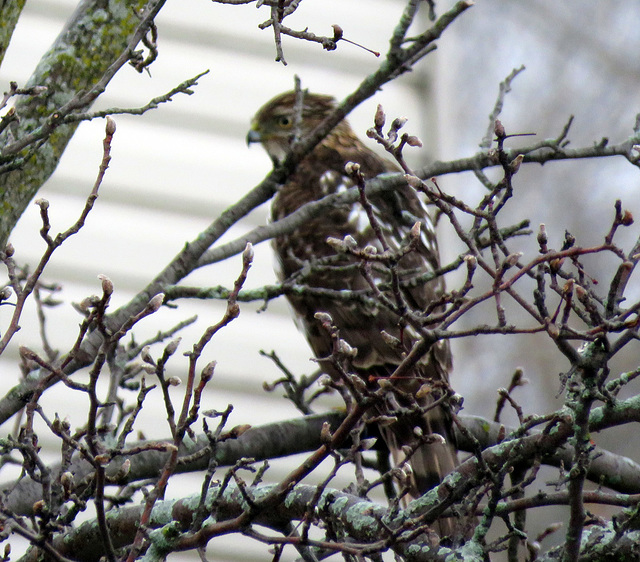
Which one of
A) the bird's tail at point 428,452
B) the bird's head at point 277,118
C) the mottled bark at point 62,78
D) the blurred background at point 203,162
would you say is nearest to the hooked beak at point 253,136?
the bird's head at point 277,118

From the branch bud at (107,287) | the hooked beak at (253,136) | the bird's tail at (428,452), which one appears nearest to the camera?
the branch bud at (107,287)

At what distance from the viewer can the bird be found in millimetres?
3807

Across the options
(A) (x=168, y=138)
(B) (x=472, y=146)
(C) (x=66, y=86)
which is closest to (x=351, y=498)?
(C) (x=66, y=86)

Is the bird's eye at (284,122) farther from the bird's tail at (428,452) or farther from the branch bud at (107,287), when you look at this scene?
the branch bud at (107,287)

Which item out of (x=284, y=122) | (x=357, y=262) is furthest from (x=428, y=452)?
(x=284, y=122)

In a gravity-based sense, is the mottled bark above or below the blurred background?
below

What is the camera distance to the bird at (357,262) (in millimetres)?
3807

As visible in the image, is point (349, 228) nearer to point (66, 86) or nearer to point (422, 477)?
point (422, 477)

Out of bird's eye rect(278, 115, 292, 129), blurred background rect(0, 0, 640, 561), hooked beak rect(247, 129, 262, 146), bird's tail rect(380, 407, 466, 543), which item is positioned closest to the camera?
bird's tail rect(380, 407, 466, 543)

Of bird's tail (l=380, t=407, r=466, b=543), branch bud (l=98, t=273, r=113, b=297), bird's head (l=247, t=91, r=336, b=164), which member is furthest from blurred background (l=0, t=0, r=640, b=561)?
branch bud (l=98, t=273, r=113, b=297)

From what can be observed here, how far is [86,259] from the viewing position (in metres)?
4.82

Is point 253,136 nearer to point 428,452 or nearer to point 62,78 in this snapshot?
point 428,452

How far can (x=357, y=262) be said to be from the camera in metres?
3.42

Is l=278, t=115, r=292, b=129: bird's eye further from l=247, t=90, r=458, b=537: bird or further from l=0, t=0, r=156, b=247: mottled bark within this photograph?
l=0, t=0, r=156, b=247: mottled bark
